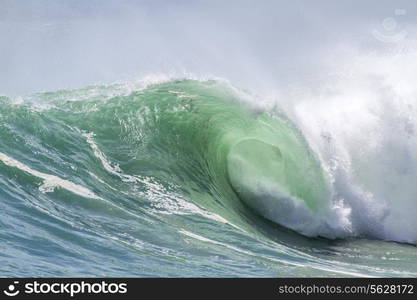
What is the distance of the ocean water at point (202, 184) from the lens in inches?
345

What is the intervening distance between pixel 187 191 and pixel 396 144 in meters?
6.04

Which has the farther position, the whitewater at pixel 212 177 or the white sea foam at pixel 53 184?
the white sea foam at pixel 53 184

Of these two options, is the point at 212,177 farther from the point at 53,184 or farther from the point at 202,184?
the point at 53,184

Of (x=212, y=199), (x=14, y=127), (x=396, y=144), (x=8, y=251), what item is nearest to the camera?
(x=8, y=251)

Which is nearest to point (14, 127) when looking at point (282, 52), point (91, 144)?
point (91, 144)

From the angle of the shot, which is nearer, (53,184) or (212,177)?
(53,184)

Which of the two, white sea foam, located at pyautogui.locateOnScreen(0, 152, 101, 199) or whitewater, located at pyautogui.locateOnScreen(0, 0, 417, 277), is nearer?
whitewater, located at pyautogui.locateOnScreen(0, 0, 417, 277)

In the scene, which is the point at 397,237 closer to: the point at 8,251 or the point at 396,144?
the point at 396,144

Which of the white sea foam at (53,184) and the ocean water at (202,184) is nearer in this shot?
the ocean water at (202,184)

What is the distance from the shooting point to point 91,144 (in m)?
12.9

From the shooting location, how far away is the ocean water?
8758mm

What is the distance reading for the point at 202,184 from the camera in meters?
12.4

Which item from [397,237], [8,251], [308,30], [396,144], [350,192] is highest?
[308,30]

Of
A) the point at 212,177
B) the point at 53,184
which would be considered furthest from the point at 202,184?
the point at 53,184
